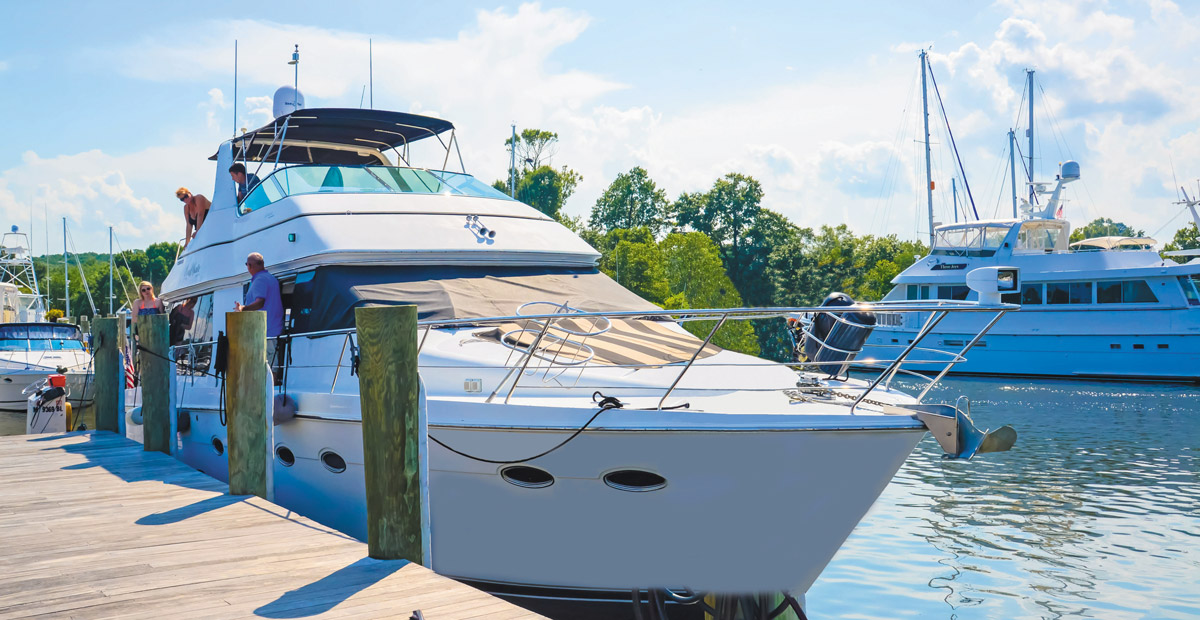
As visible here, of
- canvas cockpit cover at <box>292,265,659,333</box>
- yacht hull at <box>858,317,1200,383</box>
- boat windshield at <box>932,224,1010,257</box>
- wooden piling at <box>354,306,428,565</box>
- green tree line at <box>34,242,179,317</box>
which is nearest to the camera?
wooden piling at <box>354,306,428,565</box>

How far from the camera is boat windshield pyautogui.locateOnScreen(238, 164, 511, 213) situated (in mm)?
8195

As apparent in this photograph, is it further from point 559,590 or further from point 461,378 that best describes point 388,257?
point 559,590

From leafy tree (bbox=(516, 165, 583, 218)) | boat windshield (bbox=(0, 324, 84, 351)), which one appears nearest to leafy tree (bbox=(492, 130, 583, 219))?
leafy tree (bbox=(516, 165, 583, 218))

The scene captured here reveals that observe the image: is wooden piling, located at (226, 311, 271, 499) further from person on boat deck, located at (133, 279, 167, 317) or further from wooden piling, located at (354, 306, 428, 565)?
person on boat deck, located at (133, 279, 167, 317)

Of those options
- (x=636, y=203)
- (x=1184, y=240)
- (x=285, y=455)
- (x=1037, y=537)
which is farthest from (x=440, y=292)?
(x=1184, y=240)

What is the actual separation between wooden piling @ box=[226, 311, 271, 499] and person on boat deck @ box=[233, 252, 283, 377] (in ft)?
3.41

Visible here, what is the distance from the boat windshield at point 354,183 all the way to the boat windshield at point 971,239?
27.6 metres

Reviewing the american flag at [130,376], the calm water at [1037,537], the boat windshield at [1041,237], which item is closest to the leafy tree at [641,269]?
the boat windshield at [1041,237]

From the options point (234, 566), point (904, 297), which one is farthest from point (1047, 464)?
point (904, 297)

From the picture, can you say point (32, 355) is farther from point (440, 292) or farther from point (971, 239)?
point (971, 239)

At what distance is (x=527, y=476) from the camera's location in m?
5.53

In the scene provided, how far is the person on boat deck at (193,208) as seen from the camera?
10.1 meters

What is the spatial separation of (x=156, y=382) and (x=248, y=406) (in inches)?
117

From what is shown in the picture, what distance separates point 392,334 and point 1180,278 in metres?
30.0
